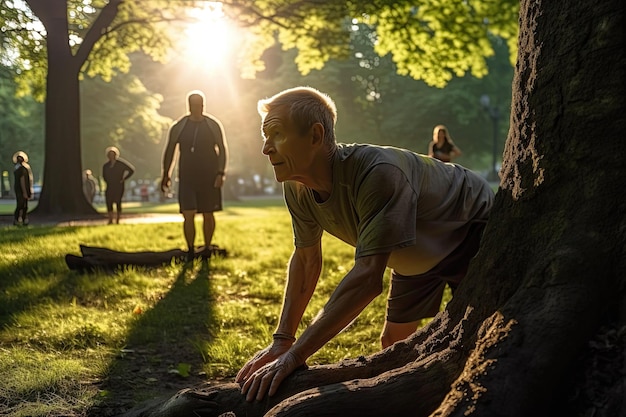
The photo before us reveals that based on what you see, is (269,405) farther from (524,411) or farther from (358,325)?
(358,325)

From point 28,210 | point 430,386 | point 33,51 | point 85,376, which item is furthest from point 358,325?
point 33,51

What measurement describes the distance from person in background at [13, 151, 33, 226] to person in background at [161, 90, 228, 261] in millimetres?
1628

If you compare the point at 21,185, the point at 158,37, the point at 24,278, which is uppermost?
the point at 158,37

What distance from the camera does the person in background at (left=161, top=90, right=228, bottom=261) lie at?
25.9ft

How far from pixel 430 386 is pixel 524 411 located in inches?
16.7

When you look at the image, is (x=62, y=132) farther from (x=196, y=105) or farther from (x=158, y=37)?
(x=158, y=37)

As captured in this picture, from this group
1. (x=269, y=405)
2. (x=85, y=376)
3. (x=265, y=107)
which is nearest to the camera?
(x=269, y=405)

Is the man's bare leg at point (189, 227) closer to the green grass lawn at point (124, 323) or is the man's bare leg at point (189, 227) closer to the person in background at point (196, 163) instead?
the person in background at point (196, 163)

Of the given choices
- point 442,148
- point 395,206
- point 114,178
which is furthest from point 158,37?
point 395,206

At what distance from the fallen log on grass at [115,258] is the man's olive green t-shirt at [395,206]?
4.63 metres

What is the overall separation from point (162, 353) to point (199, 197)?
150 inches

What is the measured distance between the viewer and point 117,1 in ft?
32.9

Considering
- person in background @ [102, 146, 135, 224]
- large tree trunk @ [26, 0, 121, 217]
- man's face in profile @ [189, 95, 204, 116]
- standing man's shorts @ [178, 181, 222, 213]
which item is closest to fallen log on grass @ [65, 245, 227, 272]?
standing man's shorts @ [178, 181, 222, 213]

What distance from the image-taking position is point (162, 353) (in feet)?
14.5
